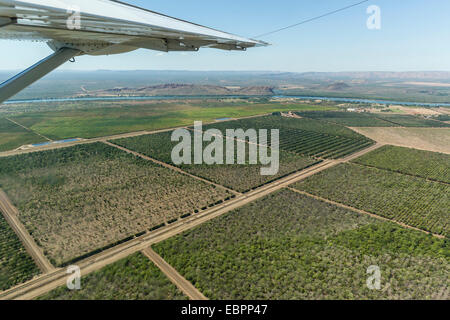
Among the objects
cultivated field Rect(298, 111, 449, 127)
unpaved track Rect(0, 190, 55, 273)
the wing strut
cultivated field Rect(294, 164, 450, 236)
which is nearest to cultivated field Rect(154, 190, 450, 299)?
cultivated field Rect(294, 164, 450, 236)

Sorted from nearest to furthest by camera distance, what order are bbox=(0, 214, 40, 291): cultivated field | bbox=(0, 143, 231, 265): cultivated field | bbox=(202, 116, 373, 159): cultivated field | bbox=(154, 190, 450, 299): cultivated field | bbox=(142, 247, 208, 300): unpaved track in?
bbox=(142, 247, 208, 300): unpaved track
bbox=(154, 190, 450, 299): cultivated field
bbox=(0, 214, 40, 291): cultivated field
bbox=(0, 143, 231, 265): cultivated field
bbox=(202, 116, 373, 159): cultivated field

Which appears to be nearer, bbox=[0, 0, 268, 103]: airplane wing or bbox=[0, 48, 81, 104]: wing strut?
bbox=[0, 0, 268, 103]: airplane wing

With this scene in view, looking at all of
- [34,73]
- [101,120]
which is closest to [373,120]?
[101,120]

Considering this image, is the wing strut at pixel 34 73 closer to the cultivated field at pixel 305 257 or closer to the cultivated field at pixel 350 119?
the cultivated field at pixel 305 257

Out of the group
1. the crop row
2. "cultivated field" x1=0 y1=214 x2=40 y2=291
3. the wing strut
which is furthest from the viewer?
the crop row

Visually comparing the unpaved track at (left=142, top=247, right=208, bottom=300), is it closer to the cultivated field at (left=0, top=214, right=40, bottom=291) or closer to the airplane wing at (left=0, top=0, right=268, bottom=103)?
the cultivated field at (left=0, top=214, right=40, bottom=291)

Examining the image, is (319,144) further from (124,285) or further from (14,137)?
(14,137)

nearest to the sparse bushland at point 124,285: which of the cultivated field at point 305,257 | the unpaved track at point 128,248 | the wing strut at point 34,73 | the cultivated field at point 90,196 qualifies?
the unpaved track at point 128,248
